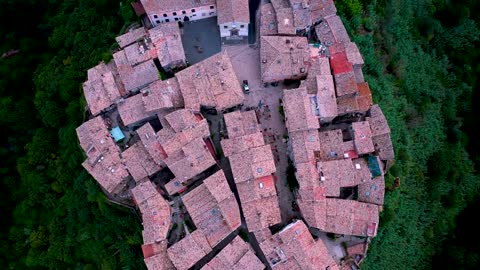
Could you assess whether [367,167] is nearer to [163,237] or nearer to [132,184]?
[163,237]

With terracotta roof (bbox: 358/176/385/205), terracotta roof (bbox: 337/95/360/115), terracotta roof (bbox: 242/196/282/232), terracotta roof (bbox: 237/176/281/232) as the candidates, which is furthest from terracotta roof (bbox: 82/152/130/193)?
terracotta roof (bbox: 358/176/385/205)

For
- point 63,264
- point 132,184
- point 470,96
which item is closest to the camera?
point 132,184

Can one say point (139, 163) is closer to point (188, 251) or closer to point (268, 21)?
point (188, 251)

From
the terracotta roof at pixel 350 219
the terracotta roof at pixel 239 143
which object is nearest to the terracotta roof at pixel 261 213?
the terracotta roof at pixel 350 219

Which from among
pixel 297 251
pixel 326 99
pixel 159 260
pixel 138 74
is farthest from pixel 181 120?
pixel 297 251

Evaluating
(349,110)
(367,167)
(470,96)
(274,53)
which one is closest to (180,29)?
(274,53)
